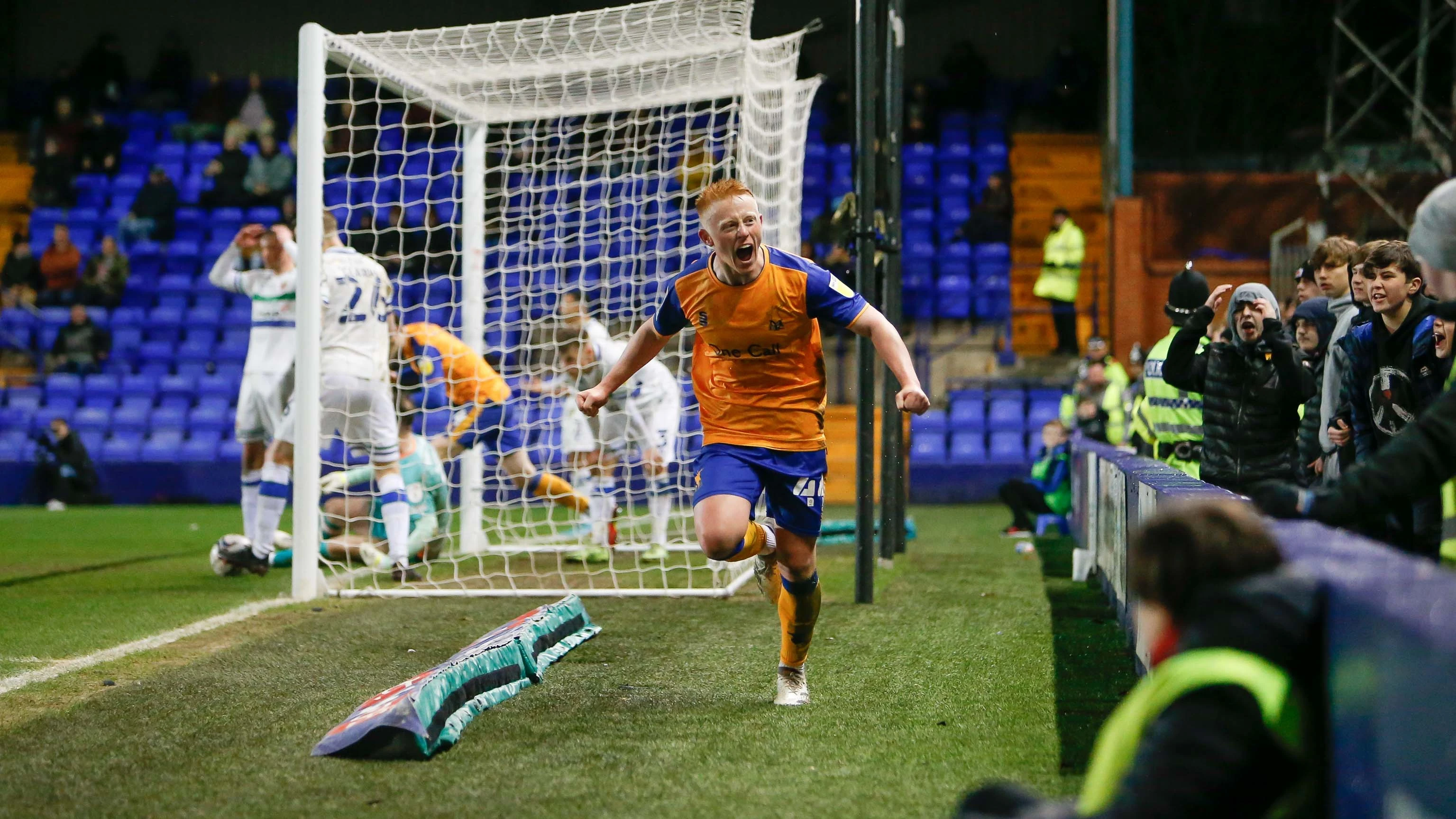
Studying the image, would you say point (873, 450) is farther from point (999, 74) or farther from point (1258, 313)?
point (999, 74)

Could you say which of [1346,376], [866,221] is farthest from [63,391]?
[1346,376]

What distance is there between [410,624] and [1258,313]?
4145 millimetres

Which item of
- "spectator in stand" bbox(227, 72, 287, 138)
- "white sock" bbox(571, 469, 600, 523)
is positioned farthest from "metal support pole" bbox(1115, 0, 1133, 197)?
"spectator in stand" bbox(227, 72, 287, 138)

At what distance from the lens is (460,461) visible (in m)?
9.60

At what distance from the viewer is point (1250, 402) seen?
595 cm

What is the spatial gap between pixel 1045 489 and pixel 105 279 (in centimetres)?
1297

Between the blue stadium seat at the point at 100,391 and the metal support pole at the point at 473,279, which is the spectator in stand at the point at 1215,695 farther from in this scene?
the blue stadium seat at the point at 100,391

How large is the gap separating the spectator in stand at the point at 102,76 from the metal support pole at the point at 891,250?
16.4 metres

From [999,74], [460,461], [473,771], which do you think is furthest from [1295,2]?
[473,771]

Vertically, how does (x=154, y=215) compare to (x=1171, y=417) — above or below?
above

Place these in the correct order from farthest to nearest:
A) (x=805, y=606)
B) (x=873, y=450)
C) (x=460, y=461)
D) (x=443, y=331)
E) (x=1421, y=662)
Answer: (x=460, y=461) < (x=443, y=331) < (x=873, y=450) < (x=805, y=606) < (x=1421, y=662)

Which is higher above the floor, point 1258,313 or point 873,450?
point 1258,313

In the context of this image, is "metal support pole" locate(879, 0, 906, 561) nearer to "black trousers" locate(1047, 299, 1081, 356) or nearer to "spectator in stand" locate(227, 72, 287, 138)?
"black trousers" locate(1047, 299, 1081, 356)

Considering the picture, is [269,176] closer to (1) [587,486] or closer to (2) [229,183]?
(2) [229,183]
